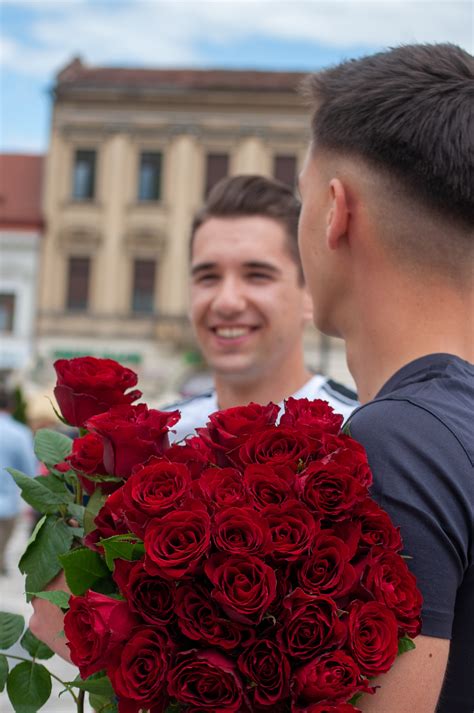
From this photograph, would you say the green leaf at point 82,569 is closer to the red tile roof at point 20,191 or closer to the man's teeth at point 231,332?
the man's teeth at point 231,332

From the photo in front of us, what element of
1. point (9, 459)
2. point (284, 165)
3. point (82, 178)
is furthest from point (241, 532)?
point (82, 178)

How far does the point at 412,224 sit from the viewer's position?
1512 millimetres

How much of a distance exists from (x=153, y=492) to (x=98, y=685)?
264 mm

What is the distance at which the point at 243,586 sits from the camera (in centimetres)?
124

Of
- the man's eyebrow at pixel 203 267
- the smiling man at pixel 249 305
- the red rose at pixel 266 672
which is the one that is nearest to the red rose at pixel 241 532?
the red rose at pixel 266 672

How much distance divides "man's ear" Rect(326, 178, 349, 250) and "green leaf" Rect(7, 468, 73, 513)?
0.57 meters

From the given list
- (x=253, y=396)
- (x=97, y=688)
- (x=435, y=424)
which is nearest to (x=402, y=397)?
(x=435, y=424)

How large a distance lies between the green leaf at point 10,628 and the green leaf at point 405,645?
0.69m

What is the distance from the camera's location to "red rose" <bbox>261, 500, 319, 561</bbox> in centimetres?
126

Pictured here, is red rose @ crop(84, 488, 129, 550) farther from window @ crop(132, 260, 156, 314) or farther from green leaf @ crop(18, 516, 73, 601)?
window @ crop(132, 260, 156, 314)

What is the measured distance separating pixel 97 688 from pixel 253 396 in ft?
6.69

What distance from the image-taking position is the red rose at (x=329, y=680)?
120cm

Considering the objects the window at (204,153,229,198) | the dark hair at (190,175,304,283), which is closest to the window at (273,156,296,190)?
the window at (204,153,229,198)

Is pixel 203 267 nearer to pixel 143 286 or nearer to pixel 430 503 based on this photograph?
pixel 430 503
